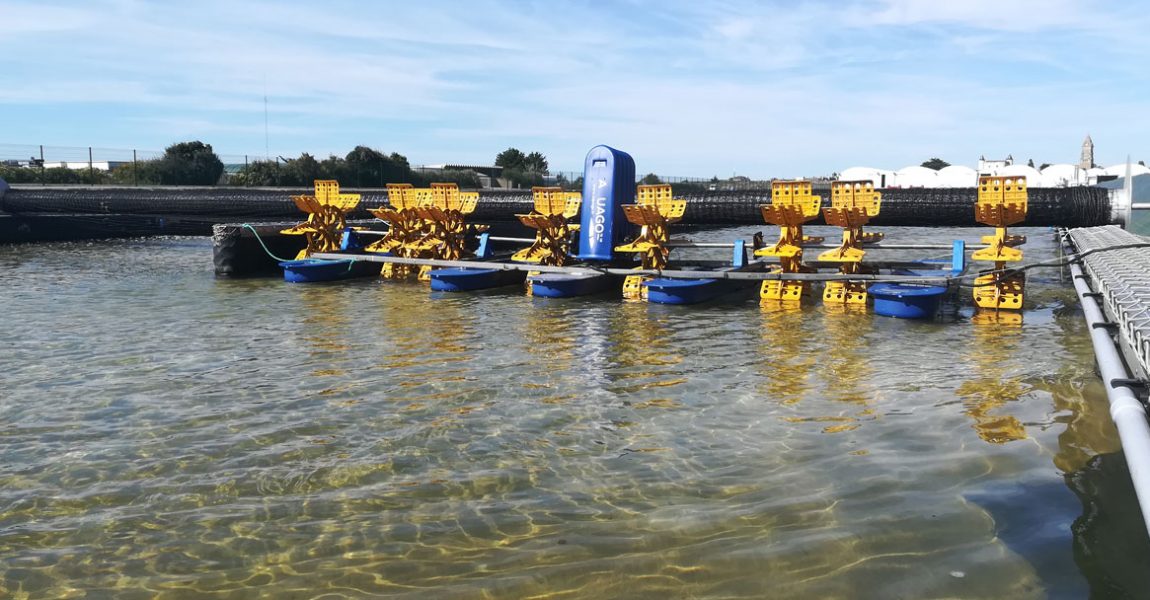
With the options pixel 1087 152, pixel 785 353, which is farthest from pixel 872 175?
pixel 785 353

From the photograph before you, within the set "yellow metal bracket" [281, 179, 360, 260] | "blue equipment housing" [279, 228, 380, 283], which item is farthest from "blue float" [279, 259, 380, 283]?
"yellow metal bracket" [281, 179, 360, 260]

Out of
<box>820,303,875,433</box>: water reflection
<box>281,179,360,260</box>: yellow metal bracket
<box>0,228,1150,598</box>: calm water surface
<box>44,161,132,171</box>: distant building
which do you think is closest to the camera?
<box>0,228,1150,598</box>: calm water surface

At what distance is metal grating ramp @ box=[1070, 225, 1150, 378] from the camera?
4359mm

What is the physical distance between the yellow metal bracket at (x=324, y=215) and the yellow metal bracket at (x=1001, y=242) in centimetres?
1303

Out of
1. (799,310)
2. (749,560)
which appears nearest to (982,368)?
(799,310)

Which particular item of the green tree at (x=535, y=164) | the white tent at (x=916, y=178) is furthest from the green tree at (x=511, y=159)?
the white tent at (x=916, y=178)

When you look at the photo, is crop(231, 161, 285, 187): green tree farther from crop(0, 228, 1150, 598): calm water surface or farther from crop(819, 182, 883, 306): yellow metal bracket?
crop(819, 182, 883, 306): yellow metal bracket

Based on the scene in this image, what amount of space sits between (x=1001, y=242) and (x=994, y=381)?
18.8ft

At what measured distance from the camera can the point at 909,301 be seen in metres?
12.5

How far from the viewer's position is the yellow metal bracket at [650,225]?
1523 cm

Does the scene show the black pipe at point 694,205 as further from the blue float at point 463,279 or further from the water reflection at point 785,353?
the water reflection at point 785,353

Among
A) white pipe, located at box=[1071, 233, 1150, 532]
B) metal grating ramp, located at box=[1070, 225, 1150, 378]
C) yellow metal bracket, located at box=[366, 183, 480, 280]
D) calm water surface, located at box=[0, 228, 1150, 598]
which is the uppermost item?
yellow metal bracket, located at box=[366, 183, 480, 280]

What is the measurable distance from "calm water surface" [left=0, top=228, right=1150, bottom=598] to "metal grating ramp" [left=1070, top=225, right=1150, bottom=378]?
110 cm

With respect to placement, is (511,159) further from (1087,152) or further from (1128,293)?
(1128,293)
